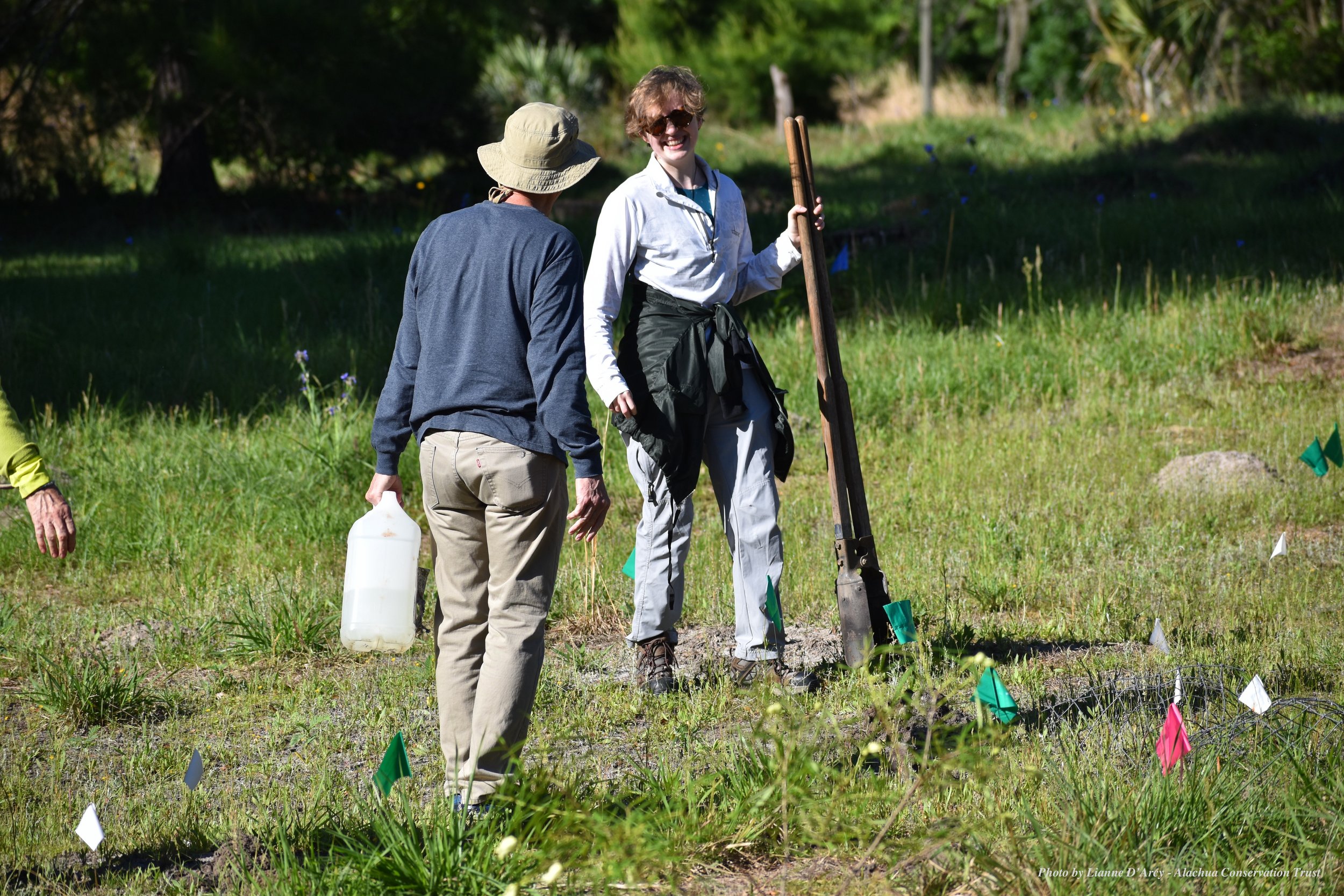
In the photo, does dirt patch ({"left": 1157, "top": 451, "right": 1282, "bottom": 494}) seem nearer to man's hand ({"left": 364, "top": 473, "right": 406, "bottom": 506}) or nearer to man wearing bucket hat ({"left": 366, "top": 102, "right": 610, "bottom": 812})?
man wearing bucket hat ({"left": 366, "top": 102, "right": 610, "bottom": 812})

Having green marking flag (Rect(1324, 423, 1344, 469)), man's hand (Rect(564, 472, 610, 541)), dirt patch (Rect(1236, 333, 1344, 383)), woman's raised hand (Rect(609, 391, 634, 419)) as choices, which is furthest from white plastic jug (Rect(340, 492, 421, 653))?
dirt patch (Rect(1236, 333, 1344, 383))

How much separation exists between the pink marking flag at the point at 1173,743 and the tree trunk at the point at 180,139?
44.0 feet

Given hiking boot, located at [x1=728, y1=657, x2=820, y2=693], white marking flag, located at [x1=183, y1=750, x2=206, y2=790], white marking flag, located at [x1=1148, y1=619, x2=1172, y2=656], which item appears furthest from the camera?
hiking boot, located at [x1=728, y1=657, x2=820, y2=693]

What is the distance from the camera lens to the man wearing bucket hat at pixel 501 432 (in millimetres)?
3064

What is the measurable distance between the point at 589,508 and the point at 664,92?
138 centimetres

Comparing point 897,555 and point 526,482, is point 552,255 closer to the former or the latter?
point 526,482

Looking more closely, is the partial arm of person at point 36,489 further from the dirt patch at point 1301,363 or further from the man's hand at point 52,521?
the dirt patch at point 1301,363

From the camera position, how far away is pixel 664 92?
148 inches

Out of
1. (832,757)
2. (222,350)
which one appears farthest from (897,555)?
(222,350)

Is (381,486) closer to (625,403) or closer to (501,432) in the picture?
(501,432)

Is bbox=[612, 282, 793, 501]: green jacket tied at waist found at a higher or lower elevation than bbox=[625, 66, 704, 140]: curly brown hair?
lower

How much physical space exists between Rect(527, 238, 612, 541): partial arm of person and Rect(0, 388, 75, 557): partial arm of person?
44.7 inches

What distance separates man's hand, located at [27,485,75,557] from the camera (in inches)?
114

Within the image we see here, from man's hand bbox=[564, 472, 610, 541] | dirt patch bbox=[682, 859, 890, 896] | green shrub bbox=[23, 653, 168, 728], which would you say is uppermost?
man's hand bbox=[564, 472, 610, 541]
